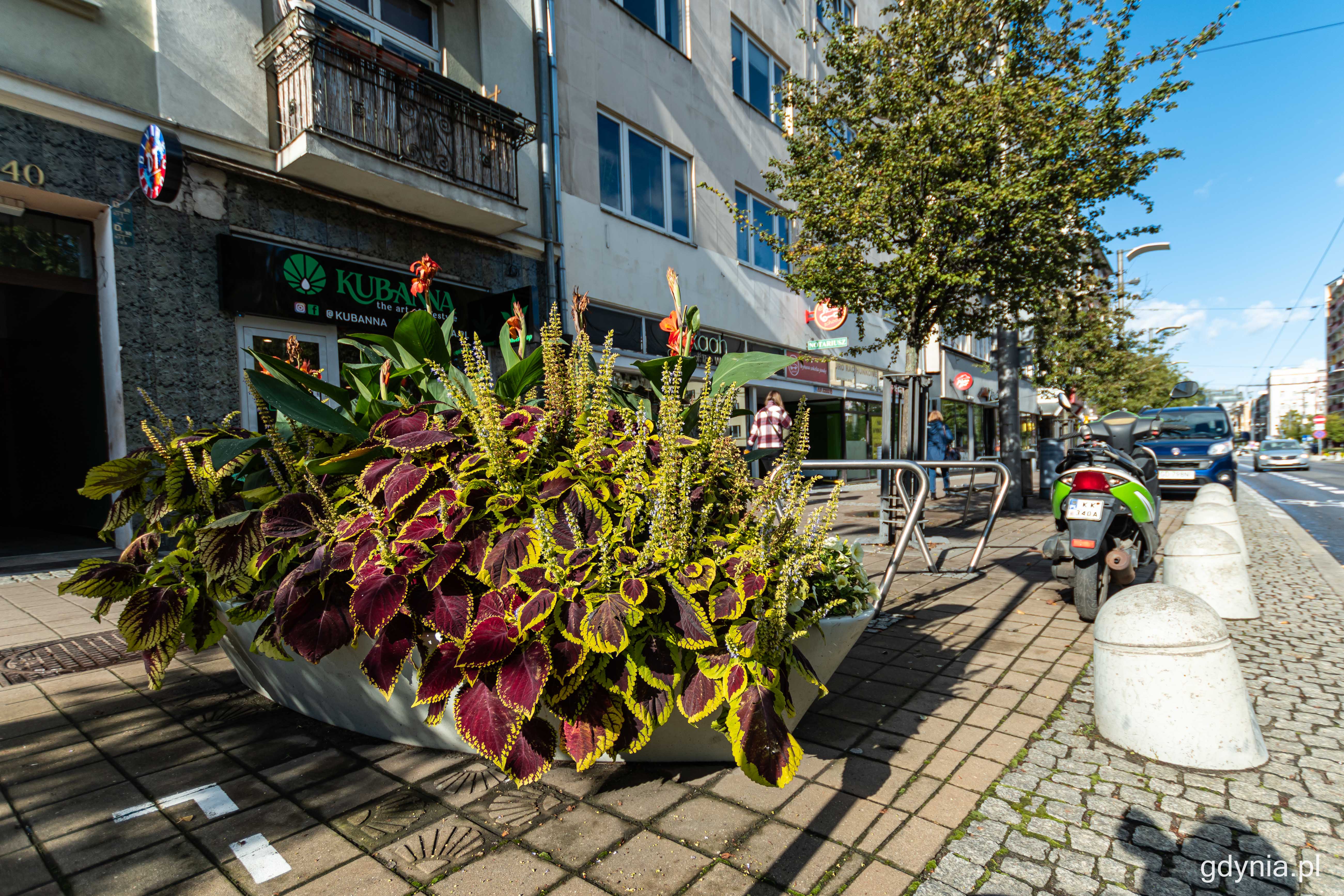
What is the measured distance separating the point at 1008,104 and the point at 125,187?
355 inches

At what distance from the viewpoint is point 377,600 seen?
198 centimetres

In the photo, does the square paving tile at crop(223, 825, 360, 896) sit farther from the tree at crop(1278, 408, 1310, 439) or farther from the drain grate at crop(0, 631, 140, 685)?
the tree at crop(1278, 408, 1310, 439)

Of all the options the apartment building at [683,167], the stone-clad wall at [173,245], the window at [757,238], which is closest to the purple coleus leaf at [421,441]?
the stone-clad wall at [173,245]

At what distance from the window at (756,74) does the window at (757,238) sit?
1.84 metres

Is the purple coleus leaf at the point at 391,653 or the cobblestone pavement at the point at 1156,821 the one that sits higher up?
the purple coleus leaf at the point at 391,653

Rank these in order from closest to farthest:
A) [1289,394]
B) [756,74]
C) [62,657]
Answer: [62,657] < [756,74] < [1289,394]

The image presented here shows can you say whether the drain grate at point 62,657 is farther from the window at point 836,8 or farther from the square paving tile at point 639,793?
the window at point 836,8

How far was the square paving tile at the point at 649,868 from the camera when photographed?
1763 mm

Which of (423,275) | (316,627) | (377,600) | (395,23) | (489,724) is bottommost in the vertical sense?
(489,724)

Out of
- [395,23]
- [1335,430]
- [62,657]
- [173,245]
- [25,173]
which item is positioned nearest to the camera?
[62,657]

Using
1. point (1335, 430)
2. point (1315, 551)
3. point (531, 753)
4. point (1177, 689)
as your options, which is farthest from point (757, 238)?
point (1335, 430)

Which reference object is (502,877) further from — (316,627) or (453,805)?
(316,627)

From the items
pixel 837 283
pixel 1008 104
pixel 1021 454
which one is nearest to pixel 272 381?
pixel 837 283

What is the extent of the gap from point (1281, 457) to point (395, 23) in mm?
39572
